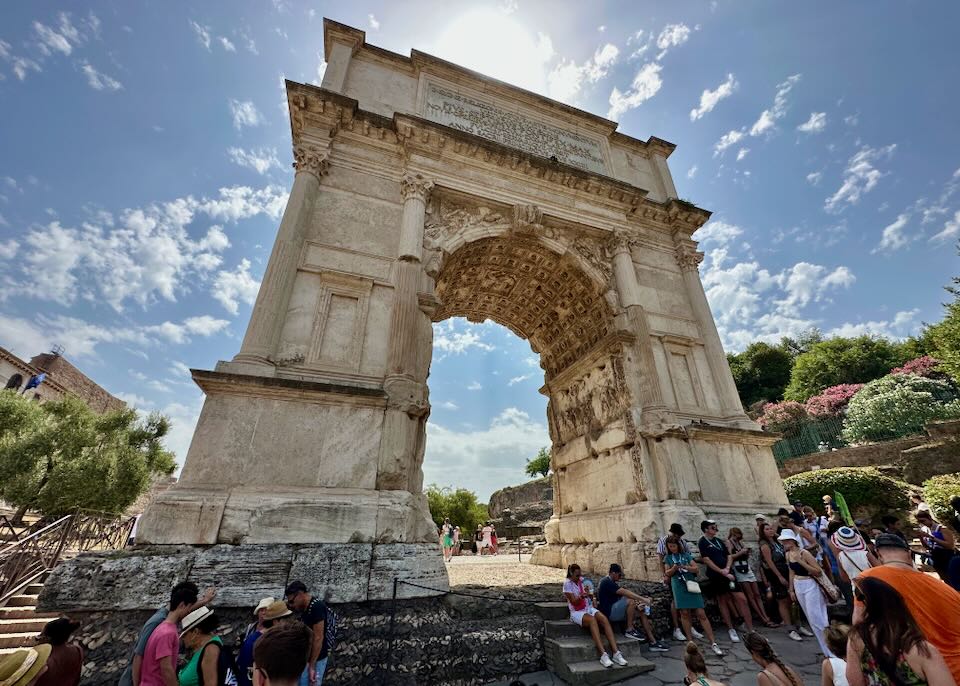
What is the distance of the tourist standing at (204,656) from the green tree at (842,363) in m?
41.8

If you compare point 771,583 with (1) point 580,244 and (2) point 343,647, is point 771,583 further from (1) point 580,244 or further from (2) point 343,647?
(1) point 580,244

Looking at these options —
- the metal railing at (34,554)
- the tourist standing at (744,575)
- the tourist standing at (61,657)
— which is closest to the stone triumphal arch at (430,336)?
the tourist standing at (744,575)

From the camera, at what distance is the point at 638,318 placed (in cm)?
868

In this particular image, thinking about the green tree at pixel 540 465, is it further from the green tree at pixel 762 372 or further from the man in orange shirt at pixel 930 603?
the man in orange shirt at pixel 930 603

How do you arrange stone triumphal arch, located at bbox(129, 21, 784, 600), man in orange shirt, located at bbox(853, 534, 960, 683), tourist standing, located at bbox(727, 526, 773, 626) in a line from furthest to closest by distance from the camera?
tourist standing, located at bbox(727, 526, 773, 626) → stone triumphal arch, located at bbox(129, 21, 784, 600) → man in orange shirt, located at bbox(853, 534, 960, 683)

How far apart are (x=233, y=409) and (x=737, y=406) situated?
9.31 m

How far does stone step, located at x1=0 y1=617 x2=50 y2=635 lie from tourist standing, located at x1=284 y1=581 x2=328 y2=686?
6531 mm

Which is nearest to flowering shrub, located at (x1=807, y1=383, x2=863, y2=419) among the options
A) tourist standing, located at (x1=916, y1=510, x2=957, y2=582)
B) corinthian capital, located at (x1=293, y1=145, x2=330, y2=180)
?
tourist standing, located at (x1=916, y1=510, x2=957, y2=582)

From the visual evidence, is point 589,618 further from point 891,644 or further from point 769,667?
point 891,644

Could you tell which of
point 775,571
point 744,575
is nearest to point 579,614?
point 744,575

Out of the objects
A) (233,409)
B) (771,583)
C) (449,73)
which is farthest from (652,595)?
(449,73)

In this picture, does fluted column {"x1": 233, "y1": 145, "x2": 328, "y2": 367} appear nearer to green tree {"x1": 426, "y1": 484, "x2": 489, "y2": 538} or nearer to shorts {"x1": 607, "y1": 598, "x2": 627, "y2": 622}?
shorts {"x1": 607, "y1": 598, "x2": 627, "y2": 622}

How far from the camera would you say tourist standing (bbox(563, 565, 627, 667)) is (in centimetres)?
428

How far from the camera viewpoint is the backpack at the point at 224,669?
2.70 meters
